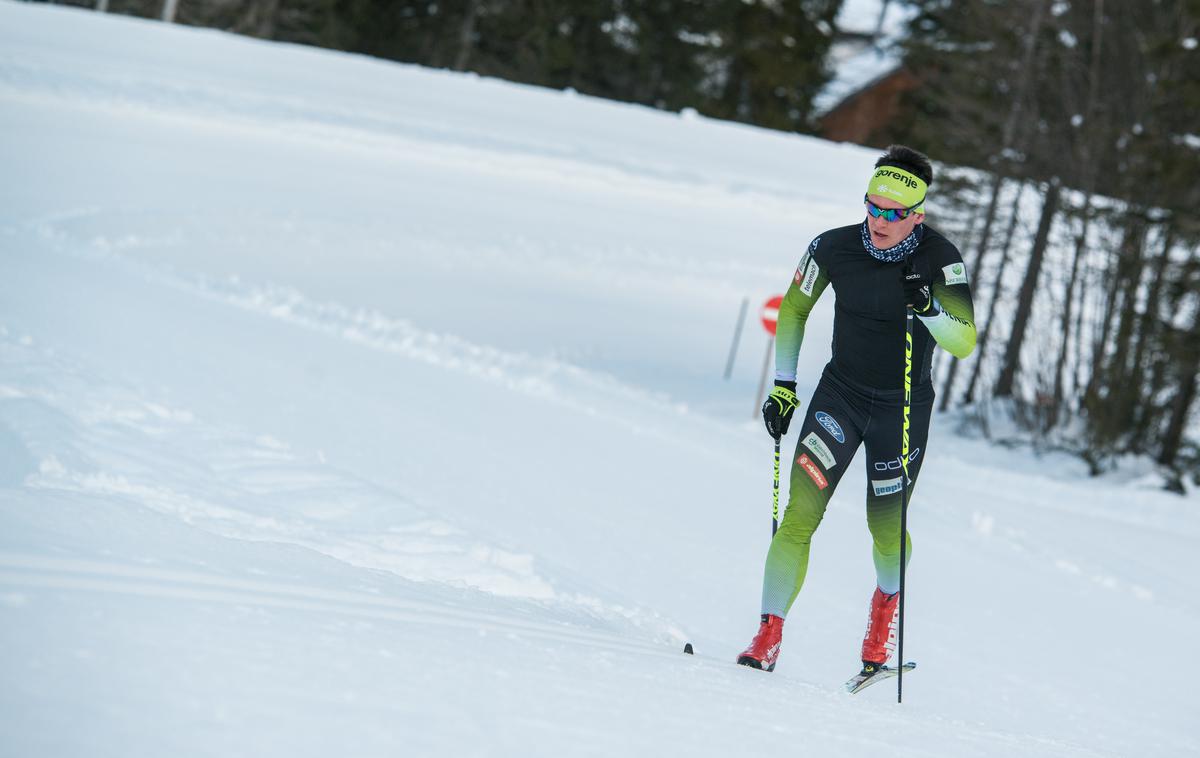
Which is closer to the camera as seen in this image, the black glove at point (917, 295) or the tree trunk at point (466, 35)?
the black glove at point (917, 295)

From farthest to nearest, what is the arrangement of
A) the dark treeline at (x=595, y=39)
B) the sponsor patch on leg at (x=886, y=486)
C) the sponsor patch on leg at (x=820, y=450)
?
the dark treeline at (x=595, y=39)
the sponsor patch on leg at (x=886, y=486)
the sponsor patch on leg at (x=820, y=450)

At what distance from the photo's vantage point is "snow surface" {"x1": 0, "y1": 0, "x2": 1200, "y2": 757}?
287 centimetres

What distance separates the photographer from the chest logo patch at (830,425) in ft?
14.8

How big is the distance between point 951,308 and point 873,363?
34 centimetres

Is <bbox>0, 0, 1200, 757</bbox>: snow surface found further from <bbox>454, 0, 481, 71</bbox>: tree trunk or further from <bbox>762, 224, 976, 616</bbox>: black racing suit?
<bbox>454, 0, 481, 71</bbox>: tree trunk

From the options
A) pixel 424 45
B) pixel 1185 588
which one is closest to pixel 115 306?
pixel 1185 588

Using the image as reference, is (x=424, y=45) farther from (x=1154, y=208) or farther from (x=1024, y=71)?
(x=1154, y=208)

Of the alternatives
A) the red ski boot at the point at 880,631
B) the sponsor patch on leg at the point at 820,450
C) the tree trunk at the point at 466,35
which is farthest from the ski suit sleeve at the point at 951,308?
the tree trunk at the point at 466,35

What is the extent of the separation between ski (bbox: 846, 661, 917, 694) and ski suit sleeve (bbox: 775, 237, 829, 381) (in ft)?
3.67

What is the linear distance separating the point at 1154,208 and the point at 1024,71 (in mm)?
3441

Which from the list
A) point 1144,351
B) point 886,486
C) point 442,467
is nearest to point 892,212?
point 886,486

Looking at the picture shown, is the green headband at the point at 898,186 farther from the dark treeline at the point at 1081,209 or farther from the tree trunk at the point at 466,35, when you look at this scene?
the tree trunk at the point at 466,35

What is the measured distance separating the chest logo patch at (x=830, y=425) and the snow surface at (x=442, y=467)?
2.83 feet

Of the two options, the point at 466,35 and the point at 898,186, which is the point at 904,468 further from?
the point at 466,35
